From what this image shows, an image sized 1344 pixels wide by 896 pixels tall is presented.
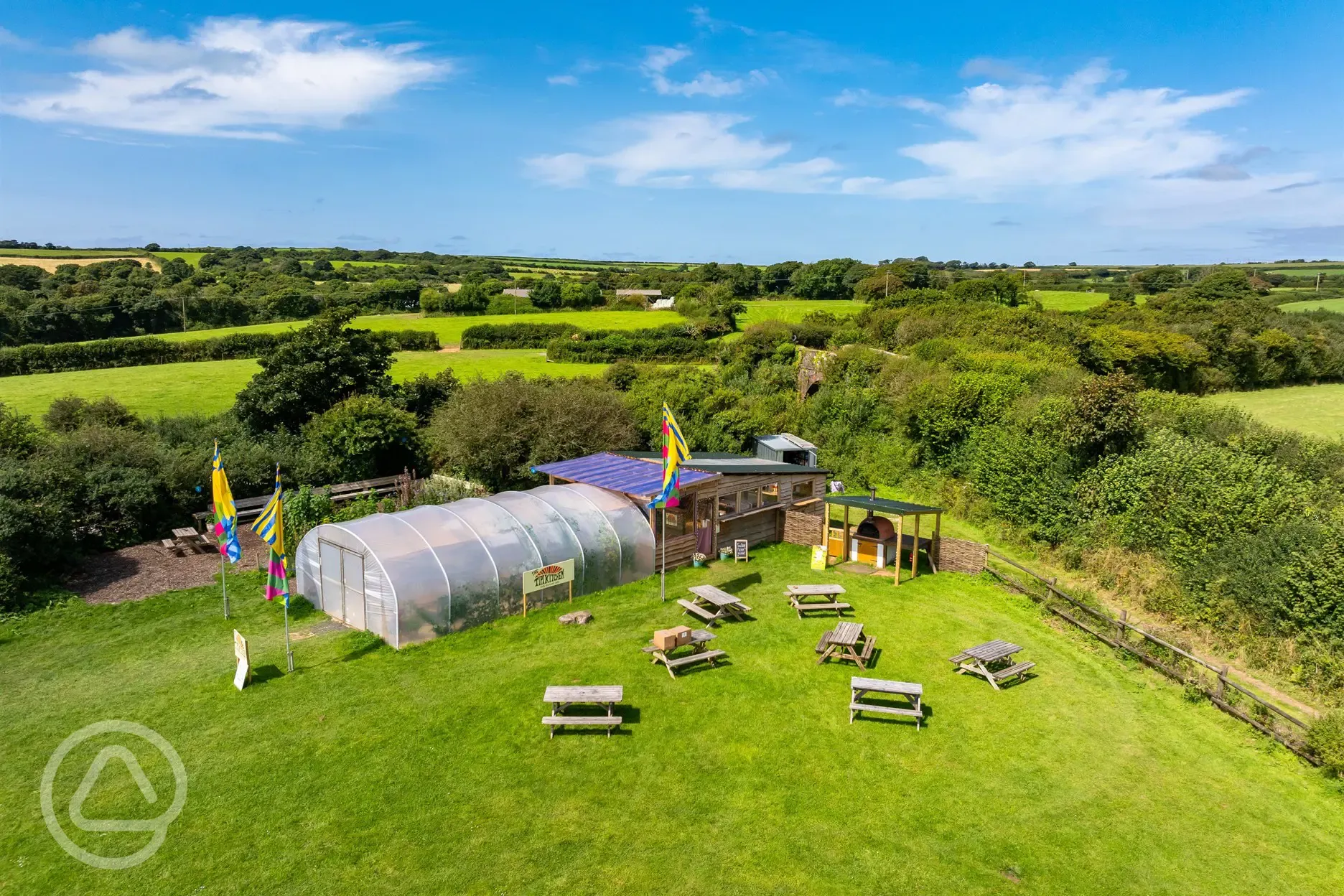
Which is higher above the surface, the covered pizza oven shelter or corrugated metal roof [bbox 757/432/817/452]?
→ corrugated metal roof [bbox 757/432/817/452]

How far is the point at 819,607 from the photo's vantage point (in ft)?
57.2

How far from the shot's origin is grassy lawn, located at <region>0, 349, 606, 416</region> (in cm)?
3206

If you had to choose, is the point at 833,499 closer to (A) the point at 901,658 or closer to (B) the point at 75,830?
(A) the point at 901,658

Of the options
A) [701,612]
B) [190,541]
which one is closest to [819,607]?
[701,612]

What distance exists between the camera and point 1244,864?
30.7 ft

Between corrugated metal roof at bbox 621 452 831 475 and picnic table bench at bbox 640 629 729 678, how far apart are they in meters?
6.73

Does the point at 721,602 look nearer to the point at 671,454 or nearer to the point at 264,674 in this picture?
the point at 671,454

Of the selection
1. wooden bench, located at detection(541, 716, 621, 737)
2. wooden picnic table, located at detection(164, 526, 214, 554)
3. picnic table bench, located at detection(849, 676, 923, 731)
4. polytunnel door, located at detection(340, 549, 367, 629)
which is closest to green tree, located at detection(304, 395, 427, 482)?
wooden picnic table, located at detection(164, 526, 214, 554)

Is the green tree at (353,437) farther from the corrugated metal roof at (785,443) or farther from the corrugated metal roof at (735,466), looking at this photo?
the corrugated metal roof at (785,443)

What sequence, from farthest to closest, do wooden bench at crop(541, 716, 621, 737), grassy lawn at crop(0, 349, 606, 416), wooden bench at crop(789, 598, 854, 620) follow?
grassy lawn at crop(0, 349, 606, 416), wooden bench at crop(789, 598, 854, 620), wooden bench at crop(541, 716, 621, 737)

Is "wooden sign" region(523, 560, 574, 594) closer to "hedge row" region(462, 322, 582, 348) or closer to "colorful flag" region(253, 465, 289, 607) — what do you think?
"colorful flag" region(253, 465, 289, 607)

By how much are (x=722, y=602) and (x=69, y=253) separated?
97159mm

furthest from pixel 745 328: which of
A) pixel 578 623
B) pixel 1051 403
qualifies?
pixel 578 623

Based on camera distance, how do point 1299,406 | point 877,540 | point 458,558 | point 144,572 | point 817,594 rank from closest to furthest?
point 458,558, point 817,594, point 144,572, point 877,540, point 1299,406
